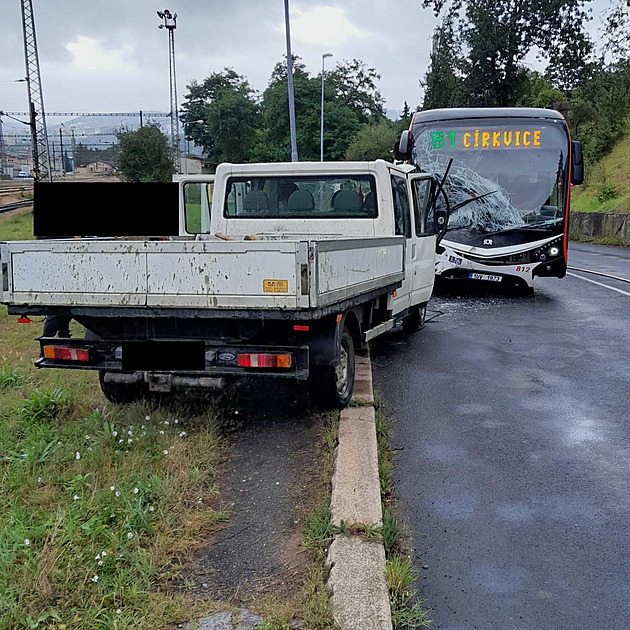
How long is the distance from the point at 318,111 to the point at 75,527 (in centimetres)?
6502

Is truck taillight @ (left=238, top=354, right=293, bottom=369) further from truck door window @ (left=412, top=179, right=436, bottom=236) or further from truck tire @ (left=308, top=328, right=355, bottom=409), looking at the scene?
truck door window @ (left=412, top=179, right=436, bottom=236)

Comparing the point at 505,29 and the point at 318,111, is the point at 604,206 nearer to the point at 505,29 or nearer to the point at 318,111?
the point at 505,29

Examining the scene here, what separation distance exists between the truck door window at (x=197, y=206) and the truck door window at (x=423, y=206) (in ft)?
7.55

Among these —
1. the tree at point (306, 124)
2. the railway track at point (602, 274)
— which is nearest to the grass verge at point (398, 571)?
the railway track at point (602, 274)

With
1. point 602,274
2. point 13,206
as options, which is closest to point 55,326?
point 602,274

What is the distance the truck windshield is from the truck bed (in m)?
2.23

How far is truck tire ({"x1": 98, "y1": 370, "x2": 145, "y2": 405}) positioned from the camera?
6.17 m

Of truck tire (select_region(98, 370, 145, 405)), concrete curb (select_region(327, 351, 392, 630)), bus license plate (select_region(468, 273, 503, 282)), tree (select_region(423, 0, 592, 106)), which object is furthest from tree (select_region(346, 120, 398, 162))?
concrete curb (select_region(327, 351, 392, 630))

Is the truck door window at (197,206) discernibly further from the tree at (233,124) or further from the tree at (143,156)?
the tree at (233,124)

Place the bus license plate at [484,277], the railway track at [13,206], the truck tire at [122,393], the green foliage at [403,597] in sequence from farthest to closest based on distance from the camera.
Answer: the railway track at [13,206]
the bus license plate at [484,277]
the truck tire at [122,393]
the green foliage at [403,597]

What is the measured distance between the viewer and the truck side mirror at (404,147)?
13.2 meters

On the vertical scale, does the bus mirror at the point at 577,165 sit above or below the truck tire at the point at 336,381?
above

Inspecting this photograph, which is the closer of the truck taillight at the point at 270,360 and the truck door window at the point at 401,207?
the truck taillight at the point at 270,360

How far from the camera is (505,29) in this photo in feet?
132
